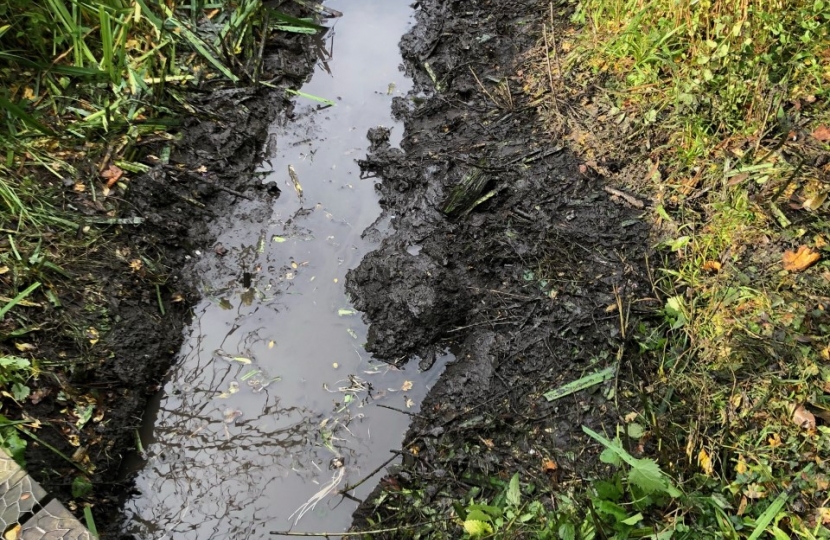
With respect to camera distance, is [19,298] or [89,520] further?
[19,298]

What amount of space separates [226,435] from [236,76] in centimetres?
250

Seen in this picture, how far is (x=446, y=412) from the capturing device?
2.58m

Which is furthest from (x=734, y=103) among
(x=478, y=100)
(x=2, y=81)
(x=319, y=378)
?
(x=2, y=81)

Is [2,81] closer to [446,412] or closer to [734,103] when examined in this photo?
[446,412]

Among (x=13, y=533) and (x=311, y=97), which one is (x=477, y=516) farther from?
(x=311, y=97)

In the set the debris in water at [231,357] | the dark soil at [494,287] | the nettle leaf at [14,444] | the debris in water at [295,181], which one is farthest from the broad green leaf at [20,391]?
the debris in water at [295,181]

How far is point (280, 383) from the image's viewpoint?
277 centimetres

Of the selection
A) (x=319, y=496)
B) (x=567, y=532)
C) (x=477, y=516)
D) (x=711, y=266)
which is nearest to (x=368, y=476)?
(x=319, y=496)

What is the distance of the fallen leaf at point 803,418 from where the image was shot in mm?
1976

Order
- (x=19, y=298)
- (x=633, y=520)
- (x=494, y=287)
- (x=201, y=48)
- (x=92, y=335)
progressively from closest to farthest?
1. (x=633, y=520)
2. (x=19, y=298)
3. (x=92, y=335)
4. (x=494, y=287)
5. (x=201, y=48)

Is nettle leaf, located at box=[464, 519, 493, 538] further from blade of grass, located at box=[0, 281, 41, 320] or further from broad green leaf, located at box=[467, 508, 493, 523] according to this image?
blade of grass, located at box=[0, 281, 41, 320]

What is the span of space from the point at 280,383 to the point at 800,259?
Result: 8.49 ft

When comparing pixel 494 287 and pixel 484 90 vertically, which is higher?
pixel 484 90

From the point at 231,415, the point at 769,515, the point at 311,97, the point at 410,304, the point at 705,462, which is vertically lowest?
the point at 769,515
